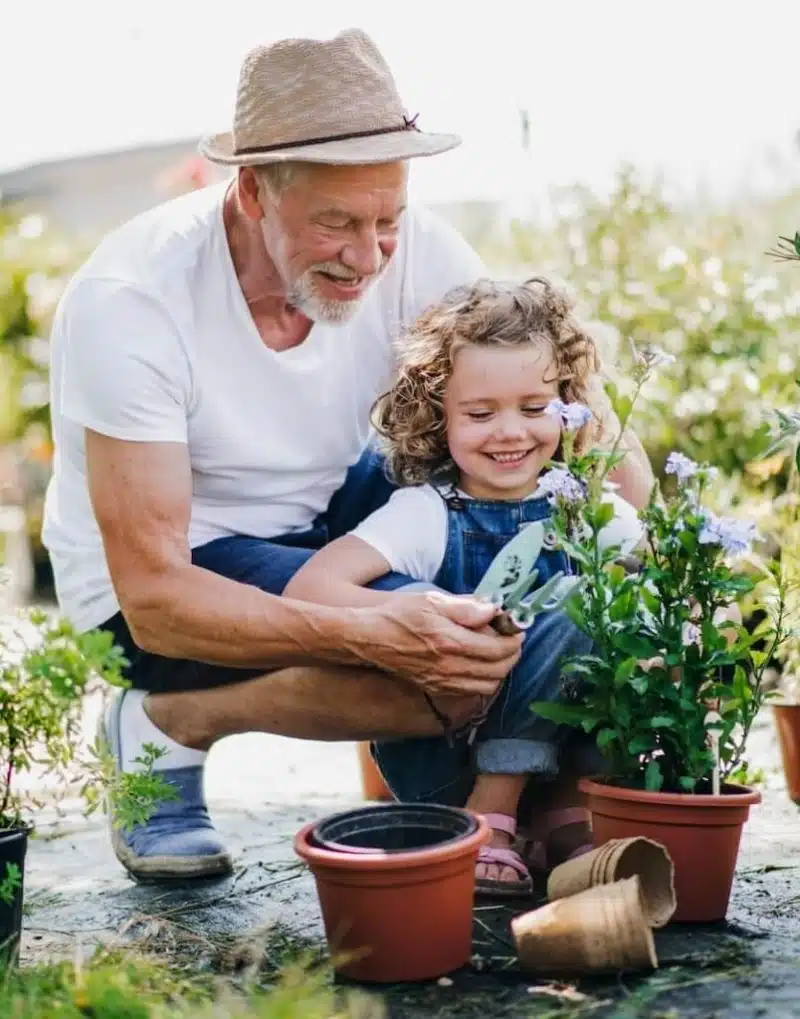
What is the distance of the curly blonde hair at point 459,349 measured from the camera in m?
2.76

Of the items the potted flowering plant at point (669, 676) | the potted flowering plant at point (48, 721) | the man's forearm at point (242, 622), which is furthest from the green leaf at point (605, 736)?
the potted flowering plant at point (48, 721)

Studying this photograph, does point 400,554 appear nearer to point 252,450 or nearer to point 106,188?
point 252,450

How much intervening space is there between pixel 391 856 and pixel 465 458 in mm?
934

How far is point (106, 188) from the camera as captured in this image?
50.9ft

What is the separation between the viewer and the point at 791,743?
3.14m

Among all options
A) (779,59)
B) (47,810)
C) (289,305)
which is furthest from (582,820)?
(779,59)

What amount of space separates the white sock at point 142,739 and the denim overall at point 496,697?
15.3 inches

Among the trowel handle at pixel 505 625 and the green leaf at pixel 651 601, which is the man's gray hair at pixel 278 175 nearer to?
the trowel handle at pixel 505 625

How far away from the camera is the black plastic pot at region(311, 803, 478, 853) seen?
2.18 m

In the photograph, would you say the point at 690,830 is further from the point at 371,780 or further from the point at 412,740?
the point at 371,780

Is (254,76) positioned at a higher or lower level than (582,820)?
higher

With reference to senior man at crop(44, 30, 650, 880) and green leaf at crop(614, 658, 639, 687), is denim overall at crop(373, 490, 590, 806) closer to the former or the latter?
senior man at crop(44, 30, 650, 880)

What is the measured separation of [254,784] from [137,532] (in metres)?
1.31

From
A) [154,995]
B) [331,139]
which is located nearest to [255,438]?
[331,139]
